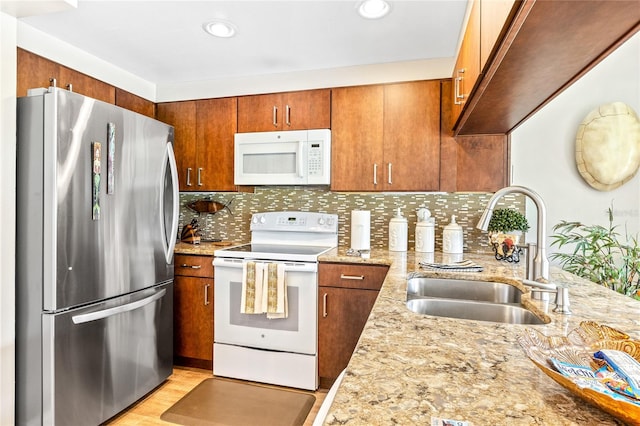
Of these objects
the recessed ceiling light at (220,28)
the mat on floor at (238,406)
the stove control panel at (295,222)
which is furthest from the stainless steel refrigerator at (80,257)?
the stove control panel at (295,222)

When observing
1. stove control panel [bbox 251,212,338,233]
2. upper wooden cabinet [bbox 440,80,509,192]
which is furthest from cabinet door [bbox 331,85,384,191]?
upper wooden cabinet [bbox 440,80,509,192]

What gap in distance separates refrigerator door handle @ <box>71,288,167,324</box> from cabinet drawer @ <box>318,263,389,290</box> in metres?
1.08

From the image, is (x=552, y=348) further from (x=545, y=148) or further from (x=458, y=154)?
(x=545, y=148)

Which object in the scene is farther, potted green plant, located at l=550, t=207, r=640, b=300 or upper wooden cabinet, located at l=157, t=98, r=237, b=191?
upper wooden cabinet, located at l=157, t=98, r=237, b=191

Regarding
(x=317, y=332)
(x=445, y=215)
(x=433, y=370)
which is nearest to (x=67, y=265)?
(x=317, y=332)

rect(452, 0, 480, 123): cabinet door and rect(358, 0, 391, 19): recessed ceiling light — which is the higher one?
rect(358, 0, 391, 19): recessed ceiling light

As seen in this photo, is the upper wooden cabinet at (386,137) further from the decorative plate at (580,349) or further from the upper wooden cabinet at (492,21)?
the decorative plate at (580,349)

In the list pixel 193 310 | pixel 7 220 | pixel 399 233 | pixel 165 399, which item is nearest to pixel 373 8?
pixel 399 233

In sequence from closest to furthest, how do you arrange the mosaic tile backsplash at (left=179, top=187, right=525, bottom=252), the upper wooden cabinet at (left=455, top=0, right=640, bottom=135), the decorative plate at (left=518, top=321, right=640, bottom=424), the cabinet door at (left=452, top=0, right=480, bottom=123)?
the decorative plate at (left=518, top=321, right=640, bottom=424) → the upper wooden cabinet at (left=455, top=0, right=640, bottom=135) → the cabinet door at (left=452, top=0, right=480, bottom=123) → the mosaic tile backsplash at (left=179, top=187, right=525, bottom=252)

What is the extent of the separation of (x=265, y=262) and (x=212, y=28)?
1.49 m

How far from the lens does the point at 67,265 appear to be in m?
1.77

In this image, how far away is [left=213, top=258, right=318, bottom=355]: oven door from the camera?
7.87 feet

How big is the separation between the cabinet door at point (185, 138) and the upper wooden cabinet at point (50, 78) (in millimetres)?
506

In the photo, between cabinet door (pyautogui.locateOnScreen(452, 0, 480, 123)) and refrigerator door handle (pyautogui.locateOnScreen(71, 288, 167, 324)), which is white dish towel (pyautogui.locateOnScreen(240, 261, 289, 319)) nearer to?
refrigerator door handle (pyautogui.locateOnScreen(71, 288, 167, 324))
